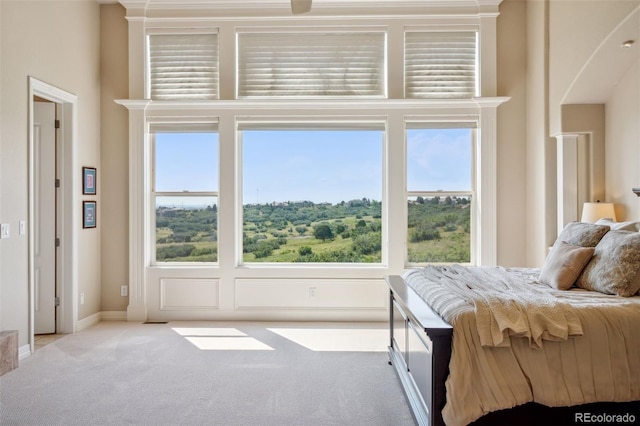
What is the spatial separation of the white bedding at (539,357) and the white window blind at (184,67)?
13.4 ft

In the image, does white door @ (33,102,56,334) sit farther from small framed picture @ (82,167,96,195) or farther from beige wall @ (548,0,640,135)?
beige wall @ (548,0,640,135)

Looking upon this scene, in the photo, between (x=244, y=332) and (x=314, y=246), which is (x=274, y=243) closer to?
(x=314, y=246)

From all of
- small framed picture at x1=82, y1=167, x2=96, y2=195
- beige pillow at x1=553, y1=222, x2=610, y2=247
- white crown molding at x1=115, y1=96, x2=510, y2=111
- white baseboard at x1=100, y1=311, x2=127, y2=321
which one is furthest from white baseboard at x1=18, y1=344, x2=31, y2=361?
beige pillow at x1=553, y1=222, x2=610, y2=247

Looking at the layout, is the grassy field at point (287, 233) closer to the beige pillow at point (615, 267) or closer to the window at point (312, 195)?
the window at point (312, 195)

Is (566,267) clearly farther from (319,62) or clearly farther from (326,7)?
Result: (326,7)

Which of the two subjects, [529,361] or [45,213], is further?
[45,213]

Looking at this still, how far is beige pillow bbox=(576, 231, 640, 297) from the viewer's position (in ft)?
8.73

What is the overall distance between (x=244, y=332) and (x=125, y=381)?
4.72 feet

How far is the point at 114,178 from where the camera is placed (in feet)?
17.0

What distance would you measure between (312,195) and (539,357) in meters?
3.42

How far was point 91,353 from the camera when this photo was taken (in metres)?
3.98

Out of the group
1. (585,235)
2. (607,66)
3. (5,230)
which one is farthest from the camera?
(607,66)

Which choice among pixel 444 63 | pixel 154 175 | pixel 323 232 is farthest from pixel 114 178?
pixel 444 63

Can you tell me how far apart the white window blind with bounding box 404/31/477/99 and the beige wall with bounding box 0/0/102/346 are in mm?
3599
